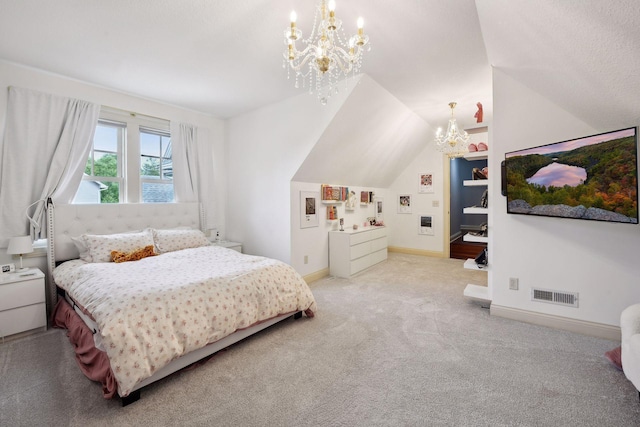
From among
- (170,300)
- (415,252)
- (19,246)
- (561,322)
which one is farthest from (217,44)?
(415,252)

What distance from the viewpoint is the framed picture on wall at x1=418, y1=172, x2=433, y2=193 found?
19.3 feet

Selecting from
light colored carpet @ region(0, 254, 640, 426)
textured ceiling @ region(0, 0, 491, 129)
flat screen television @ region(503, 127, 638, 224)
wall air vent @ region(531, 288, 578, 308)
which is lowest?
light colored carpet @ region(0, 254, 640, 426)

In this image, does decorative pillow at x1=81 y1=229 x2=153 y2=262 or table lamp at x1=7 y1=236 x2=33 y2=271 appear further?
decorative pillow at x1=81 y1=229 x2=153 y2=262

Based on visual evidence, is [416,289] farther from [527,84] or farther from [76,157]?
[76,157]

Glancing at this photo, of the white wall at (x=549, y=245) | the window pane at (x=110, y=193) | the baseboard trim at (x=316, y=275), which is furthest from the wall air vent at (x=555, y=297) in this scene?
the window pane at (x=110, y=193)

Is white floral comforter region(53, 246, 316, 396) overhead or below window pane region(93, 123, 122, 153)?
below

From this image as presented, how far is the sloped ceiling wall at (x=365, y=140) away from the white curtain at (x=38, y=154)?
2.54m

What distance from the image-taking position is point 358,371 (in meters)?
1.96

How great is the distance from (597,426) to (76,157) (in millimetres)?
4866

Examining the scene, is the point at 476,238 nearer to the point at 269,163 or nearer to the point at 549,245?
the point at 549,245

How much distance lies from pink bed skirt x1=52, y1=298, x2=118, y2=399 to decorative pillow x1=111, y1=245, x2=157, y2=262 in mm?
543

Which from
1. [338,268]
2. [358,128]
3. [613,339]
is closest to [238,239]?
[338,268]

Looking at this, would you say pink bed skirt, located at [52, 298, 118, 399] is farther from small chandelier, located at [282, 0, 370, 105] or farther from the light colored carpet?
small chandelier, located at [282, 0, 370, 105]

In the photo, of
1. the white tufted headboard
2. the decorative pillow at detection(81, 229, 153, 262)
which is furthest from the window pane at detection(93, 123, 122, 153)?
the decorative pillow at detection(81, 229, 153, 262)
